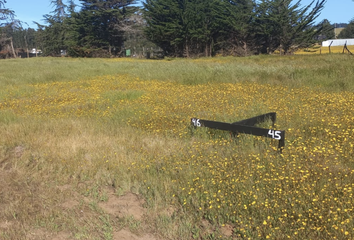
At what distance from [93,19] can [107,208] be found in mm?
51838

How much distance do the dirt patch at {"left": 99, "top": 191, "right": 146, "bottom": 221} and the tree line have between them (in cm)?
3787

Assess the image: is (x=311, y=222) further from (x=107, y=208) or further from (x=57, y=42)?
(x=57, y=42)

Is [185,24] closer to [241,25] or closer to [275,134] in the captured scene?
[241,25]

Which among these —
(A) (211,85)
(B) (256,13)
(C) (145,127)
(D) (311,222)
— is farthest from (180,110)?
(B) (256,13)

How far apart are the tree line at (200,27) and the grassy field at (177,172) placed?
106ft

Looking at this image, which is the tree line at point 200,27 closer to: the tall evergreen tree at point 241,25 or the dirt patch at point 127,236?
the tall evergreen tree at point 241,25

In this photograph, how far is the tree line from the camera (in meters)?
38.8

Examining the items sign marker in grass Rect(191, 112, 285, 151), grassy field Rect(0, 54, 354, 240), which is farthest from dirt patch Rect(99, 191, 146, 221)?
sign marker in grass Rect(191, 112, 285, 151)

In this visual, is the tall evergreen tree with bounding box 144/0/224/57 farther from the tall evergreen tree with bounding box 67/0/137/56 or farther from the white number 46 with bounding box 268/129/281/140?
the white number 46 with bounding box 268/129/281/140

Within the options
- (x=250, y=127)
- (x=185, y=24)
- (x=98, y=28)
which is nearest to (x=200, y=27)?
(x=185, y=24)

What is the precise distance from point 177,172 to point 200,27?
130 ft

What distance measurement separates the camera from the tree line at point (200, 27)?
127 ft

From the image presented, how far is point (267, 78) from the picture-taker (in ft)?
46.2

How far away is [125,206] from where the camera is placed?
4418 mm
